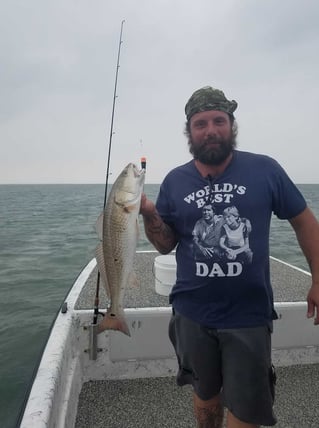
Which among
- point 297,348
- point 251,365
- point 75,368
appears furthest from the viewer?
point 297,348

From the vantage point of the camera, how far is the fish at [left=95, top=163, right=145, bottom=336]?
2.28 meters

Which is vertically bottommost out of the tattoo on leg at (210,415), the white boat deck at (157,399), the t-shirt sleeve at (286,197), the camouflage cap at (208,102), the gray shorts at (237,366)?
the white boat deck at (157,399)

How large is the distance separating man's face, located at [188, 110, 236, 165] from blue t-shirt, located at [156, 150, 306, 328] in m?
0.11

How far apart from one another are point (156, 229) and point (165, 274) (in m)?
1.88

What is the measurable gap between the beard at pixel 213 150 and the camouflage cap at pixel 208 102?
217 millimetres

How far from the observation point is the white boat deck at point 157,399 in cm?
332

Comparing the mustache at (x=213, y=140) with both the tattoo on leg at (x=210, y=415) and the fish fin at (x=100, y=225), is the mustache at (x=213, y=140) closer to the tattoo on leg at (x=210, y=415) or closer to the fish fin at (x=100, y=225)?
the fish fin at (x=100, y=225)

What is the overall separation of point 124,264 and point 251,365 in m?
1.02

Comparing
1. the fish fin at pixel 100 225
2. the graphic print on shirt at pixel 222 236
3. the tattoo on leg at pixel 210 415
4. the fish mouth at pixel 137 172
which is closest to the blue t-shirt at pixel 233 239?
the graphic print on shirt at pixel 222 236

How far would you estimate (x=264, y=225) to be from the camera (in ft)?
7.63

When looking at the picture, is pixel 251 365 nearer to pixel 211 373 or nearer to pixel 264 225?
pixel 211 373

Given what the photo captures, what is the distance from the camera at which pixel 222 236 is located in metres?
2.31

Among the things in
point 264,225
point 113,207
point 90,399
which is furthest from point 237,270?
point 90,399

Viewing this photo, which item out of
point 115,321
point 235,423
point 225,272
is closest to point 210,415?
point 235,423
